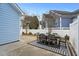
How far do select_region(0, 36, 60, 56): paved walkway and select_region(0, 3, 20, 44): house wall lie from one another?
37 cm

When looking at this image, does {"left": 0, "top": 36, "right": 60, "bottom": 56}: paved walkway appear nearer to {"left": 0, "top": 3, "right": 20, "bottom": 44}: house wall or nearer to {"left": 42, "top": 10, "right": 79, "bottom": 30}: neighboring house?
{"left": 0, "top": 3, "right": 20, "bottom": 44}: house wall

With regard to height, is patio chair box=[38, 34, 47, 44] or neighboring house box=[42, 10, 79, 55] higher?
neighboring house box=[42, 10, 79, 55]

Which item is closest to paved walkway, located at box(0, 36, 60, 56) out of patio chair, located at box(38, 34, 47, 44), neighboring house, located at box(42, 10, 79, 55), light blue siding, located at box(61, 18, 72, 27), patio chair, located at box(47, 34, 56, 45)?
patio chair, located at box(38, 34, 47, 44)

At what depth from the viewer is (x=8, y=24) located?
4.93 metres

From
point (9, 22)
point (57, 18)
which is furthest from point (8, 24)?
point (57, 18)

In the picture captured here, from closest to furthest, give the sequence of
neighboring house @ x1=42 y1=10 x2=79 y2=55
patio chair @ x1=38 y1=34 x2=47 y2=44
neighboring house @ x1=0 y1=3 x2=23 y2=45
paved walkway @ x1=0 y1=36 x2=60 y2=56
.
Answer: paved walkway @ x1=0 y1=36 x2=60 y2=56 → neighboring house @ x1=42 y1=10 x2=79 y2=55 → patio chair @ x1=38 y1=34 x2=47 y2=44 → neighboring house @ x1=0 y1=3 x2=23 y2=45

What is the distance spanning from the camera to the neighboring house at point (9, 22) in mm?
4734

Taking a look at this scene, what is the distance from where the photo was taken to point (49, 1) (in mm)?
3580

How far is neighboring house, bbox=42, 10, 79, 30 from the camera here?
4293 millimetres

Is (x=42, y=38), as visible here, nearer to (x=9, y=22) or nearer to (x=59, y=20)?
(x=59, y=20)

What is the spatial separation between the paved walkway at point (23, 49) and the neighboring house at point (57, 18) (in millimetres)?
614

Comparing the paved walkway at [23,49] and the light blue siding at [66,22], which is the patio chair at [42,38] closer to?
the paved walkway at [23,49]

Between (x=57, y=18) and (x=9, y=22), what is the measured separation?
4.99 ft

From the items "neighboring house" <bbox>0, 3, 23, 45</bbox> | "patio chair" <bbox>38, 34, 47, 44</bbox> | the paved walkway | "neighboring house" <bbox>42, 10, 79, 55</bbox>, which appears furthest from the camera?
"neighboring house" <bbox>0, 3, 23, 45</bbox>
